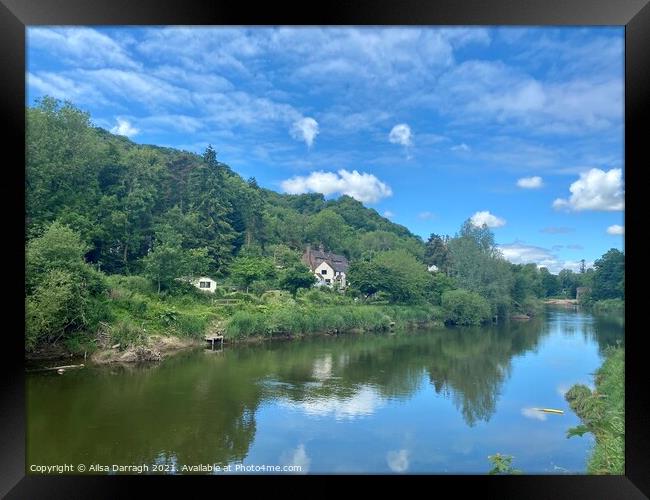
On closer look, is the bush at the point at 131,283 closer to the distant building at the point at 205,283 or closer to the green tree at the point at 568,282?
the distant building at the point at 205,283

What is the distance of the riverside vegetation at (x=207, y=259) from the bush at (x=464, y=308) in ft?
0.06

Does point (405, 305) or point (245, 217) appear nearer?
point (405, 305)

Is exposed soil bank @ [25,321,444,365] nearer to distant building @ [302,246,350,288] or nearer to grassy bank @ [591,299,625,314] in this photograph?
distant building @ [302,246,350,288]

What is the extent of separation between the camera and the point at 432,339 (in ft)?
19.5

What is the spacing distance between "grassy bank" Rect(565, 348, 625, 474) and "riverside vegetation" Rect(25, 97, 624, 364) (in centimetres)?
84

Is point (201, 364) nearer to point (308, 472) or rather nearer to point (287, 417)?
point (287, 417)

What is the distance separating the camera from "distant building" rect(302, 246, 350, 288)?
685 cm

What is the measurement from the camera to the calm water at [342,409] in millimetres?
3049

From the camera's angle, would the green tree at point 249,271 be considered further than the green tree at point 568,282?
Yes

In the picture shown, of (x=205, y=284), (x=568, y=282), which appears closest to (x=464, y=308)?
(x=568, y=282)

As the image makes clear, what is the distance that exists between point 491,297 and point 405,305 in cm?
136

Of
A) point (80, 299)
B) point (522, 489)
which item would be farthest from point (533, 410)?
point (80, 299)

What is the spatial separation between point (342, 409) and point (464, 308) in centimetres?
280

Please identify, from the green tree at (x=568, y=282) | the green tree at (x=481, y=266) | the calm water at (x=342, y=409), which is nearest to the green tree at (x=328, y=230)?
the green tree at (x=481, y=266)
